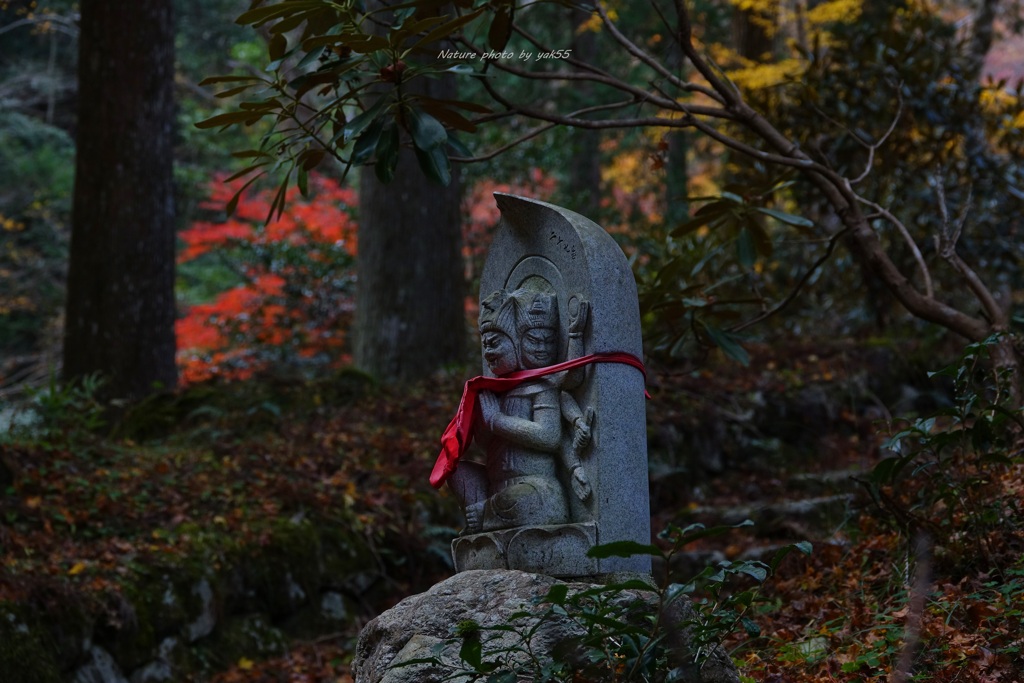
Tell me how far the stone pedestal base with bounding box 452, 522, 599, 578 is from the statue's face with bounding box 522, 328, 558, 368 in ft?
2.10

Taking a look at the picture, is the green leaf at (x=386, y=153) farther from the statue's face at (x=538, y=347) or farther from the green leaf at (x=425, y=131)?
the statue's face at (x=538, y=347)

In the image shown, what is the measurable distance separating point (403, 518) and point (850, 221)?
3.39 metres

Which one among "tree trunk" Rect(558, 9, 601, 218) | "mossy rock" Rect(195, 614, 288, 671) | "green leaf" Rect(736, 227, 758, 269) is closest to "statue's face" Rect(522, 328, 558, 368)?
"green leaf" Rect(736, 227, 758, 269)

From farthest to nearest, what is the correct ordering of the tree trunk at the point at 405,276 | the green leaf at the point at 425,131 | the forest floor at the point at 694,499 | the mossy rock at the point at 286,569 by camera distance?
the tree trunk at the point at 405,276 → the mossy rock at the point at 286,569 → the green leaf at the point at 425,131 → the forest floor at the point at 694,499

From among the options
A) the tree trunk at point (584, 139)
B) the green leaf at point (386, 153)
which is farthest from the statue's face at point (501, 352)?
the tree trunk at point (584, 139)

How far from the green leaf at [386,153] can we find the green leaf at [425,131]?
0.10 meters

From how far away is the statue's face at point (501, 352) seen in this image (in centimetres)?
394

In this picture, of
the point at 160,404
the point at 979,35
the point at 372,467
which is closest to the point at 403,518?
the point at 372,467

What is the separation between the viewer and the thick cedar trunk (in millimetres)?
8562

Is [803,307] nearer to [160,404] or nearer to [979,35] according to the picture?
[979,35]

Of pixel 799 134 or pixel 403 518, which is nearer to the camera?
pixel 403 518

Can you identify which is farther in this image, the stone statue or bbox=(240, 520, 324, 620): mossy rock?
bbox=(240, 520, 324, 620): mossy rock

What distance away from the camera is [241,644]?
18.6ft

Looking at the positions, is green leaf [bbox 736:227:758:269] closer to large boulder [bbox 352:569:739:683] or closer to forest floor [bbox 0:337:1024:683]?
forest floor [bbox 0:337:1024:683]
